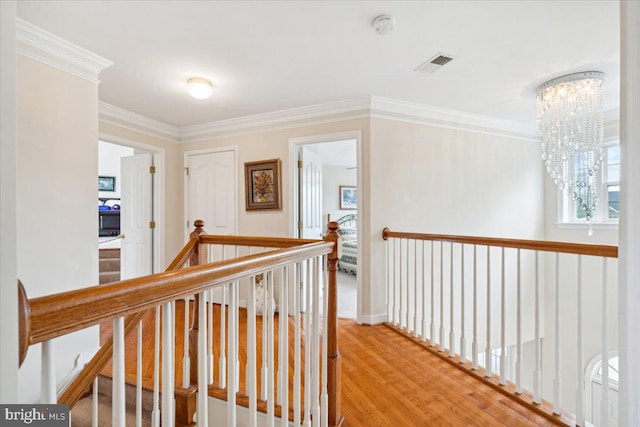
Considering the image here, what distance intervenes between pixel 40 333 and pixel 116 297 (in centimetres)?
12

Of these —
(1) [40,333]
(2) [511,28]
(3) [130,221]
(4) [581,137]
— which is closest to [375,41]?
(2) [511,28]

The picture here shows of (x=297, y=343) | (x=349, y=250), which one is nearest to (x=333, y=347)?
(x=297, y=343)

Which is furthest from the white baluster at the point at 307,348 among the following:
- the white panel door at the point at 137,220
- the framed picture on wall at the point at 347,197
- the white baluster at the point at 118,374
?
the framed picture on wall at the point at 347,197

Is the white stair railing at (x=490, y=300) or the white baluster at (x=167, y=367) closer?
the white baluster at (x=167, y=367)

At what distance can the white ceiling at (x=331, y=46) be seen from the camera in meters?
1.79

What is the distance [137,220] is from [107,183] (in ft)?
11.0

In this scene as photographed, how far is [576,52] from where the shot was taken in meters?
2.27

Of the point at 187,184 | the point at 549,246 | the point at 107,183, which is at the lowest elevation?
the point at 549,246

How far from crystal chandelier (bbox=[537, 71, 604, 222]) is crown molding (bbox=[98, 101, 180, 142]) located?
4.19 metres

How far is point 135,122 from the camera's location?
3.52m

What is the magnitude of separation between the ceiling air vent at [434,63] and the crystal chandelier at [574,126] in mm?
1136

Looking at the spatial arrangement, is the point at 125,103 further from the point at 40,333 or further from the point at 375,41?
the point at 40,333

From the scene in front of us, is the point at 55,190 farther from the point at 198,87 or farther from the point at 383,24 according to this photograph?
the point at 383,24

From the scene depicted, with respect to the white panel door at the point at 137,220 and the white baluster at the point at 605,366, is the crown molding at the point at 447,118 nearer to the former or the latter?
the white baluster at the point at 605,366
